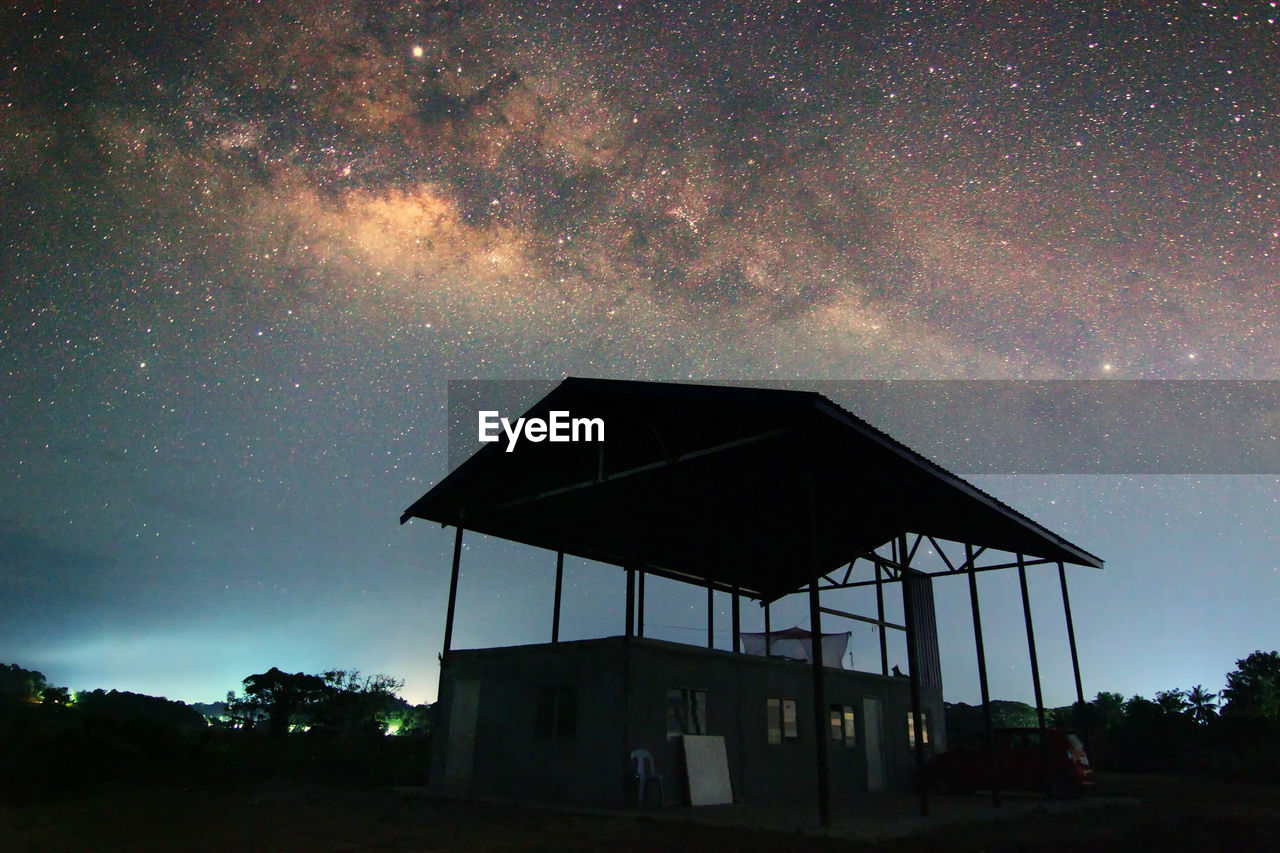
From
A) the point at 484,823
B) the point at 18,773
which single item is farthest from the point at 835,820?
the point at 18,773

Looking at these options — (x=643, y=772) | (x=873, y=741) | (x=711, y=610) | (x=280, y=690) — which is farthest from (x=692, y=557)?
(x=280, y=690)

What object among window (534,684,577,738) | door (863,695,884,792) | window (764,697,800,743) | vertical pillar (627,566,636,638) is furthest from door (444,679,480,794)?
door (863,695,884,792)

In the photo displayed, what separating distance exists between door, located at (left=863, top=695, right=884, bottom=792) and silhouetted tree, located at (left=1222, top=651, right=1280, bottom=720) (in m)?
19.4

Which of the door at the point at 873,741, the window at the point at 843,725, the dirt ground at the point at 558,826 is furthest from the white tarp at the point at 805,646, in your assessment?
the dirt ground at the point at 558,826

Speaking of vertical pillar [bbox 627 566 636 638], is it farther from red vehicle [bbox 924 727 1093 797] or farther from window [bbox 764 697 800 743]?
red vehicle [bbox 924 727 1093 797]

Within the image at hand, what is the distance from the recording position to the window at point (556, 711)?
50.0 feet

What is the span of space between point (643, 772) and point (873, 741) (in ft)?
32.7

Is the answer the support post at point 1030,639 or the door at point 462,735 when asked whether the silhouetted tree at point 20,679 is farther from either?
the support post at point 1030,639

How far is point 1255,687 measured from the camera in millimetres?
43844

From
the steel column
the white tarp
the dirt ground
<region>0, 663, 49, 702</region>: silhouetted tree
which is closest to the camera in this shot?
the dirt ground

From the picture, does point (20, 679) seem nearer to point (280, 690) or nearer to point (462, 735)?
point (280, 690)

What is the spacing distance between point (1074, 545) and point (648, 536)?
36.4 ft

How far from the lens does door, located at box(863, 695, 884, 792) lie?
21.1m

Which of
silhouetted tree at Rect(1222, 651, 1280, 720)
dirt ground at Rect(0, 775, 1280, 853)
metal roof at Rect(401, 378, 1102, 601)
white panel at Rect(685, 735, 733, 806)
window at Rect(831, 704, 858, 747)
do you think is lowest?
dirt ground at Rect(0, 775, 1280, 853)
